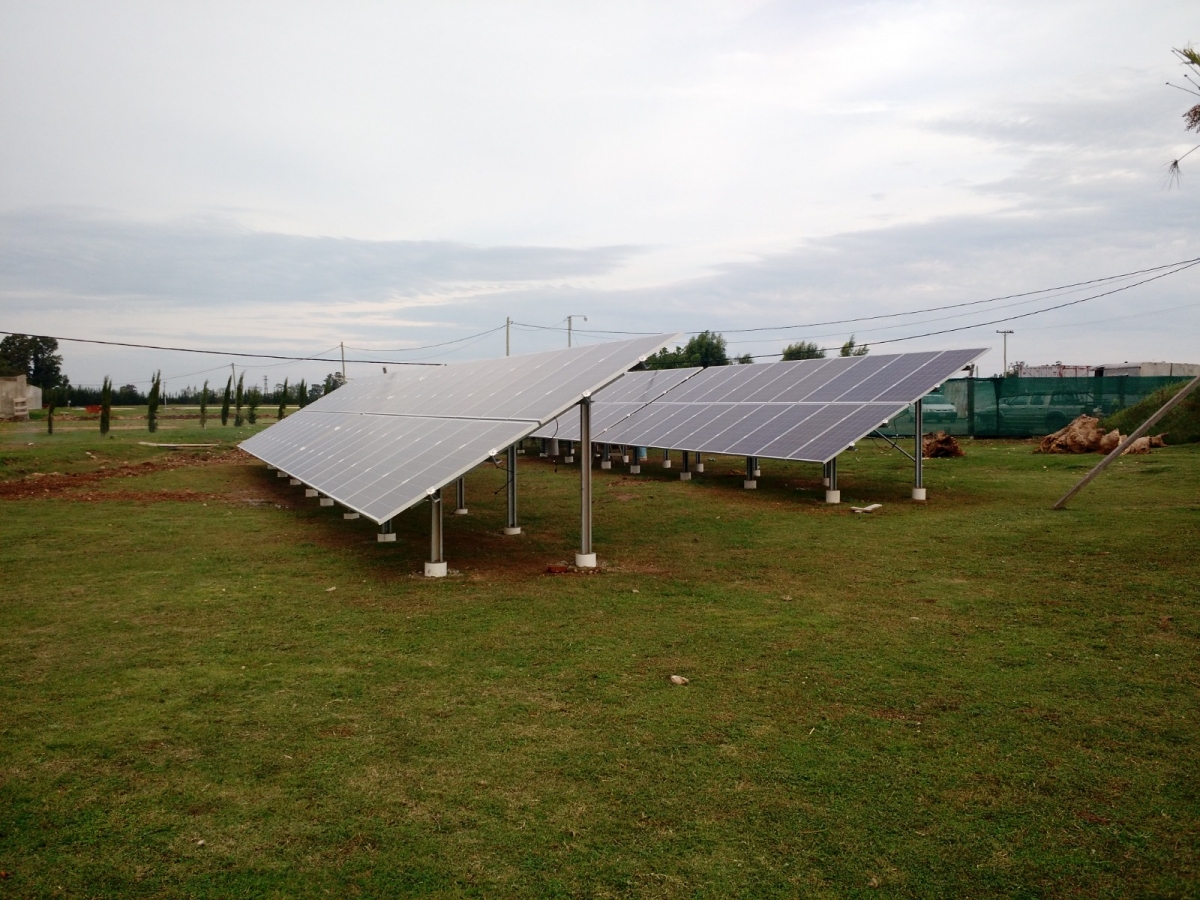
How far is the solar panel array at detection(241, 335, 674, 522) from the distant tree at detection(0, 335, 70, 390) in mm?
68013

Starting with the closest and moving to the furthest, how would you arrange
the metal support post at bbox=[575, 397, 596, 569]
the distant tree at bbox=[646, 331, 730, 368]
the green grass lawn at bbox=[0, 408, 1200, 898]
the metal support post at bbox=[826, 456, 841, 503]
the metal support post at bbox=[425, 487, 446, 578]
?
the green grass lawn at bbox=[0, 408, 1200, 898]
the metal support post at bbox=[425, 487, 446, 578]
the metal support post at bbox=[575, 397, 596, 569]
the metal support post at bbox=[826, 456, 841, 503]
the distant tree at bbox=[646, 331, 730, 368]

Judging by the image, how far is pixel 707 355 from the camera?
66188 mm

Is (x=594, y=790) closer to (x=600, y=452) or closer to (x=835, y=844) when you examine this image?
(x=835, y=844)

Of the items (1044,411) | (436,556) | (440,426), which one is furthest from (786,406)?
(1044,411)

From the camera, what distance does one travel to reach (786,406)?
861 inches

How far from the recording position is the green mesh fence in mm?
33562

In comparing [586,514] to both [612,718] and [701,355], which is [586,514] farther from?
[701,355]

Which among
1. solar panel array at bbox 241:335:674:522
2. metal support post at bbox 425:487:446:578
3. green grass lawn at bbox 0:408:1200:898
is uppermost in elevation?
solar panel array at bbox 241:335:674:522

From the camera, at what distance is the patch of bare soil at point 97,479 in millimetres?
21094

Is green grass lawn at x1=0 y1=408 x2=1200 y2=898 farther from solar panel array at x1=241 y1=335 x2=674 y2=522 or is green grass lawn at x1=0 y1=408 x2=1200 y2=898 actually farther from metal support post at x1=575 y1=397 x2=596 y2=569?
solar panel array at x1=241 y1=335 x2=674 y2=522

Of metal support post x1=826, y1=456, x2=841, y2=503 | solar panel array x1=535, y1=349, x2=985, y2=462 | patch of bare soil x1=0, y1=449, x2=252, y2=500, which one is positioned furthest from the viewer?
patch of bare soil x1=0, y1=449, x2=252, y2=500

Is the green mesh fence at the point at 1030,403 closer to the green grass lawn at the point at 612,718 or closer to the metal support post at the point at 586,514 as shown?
the green grass lawn at the point at 612,718

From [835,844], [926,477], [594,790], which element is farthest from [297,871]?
[926,477]

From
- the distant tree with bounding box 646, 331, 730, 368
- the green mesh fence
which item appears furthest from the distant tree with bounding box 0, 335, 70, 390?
the green mesh fence
